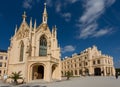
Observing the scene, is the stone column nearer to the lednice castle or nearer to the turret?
the lednice castle

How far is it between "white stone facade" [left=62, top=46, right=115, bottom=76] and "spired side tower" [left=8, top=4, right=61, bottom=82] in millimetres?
27680

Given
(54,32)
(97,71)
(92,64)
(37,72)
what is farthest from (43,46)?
(97,71)

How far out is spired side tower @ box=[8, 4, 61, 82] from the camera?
3241cm

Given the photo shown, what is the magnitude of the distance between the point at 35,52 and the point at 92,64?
35767mm

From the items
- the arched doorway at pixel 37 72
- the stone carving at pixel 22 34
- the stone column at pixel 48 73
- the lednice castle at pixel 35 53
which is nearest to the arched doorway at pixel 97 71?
the lednice castle at pixel 35 53

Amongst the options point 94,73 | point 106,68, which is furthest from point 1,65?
point 106,68

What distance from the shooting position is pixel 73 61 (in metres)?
74.4

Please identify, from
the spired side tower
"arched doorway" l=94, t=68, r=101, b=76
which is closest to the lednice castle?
the spired side tower

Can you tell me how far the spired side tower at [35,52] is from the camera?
106 feet

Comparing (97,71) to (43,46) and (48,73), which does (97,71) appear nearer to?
(43,46)

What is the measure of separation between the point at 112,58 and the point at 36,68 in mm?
42194

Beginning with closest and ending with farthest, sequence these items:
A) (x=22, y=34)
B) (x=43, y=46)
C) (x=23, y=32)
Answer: (x=43, y=46) → (x=23, y=32) → (x=22, y=34)

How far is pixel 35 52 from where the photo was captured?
3616 centimetres

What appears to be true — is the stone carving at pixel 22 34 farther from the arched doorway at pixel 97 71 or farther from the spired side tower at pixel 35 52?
the arched doorway at pixel 97 71
